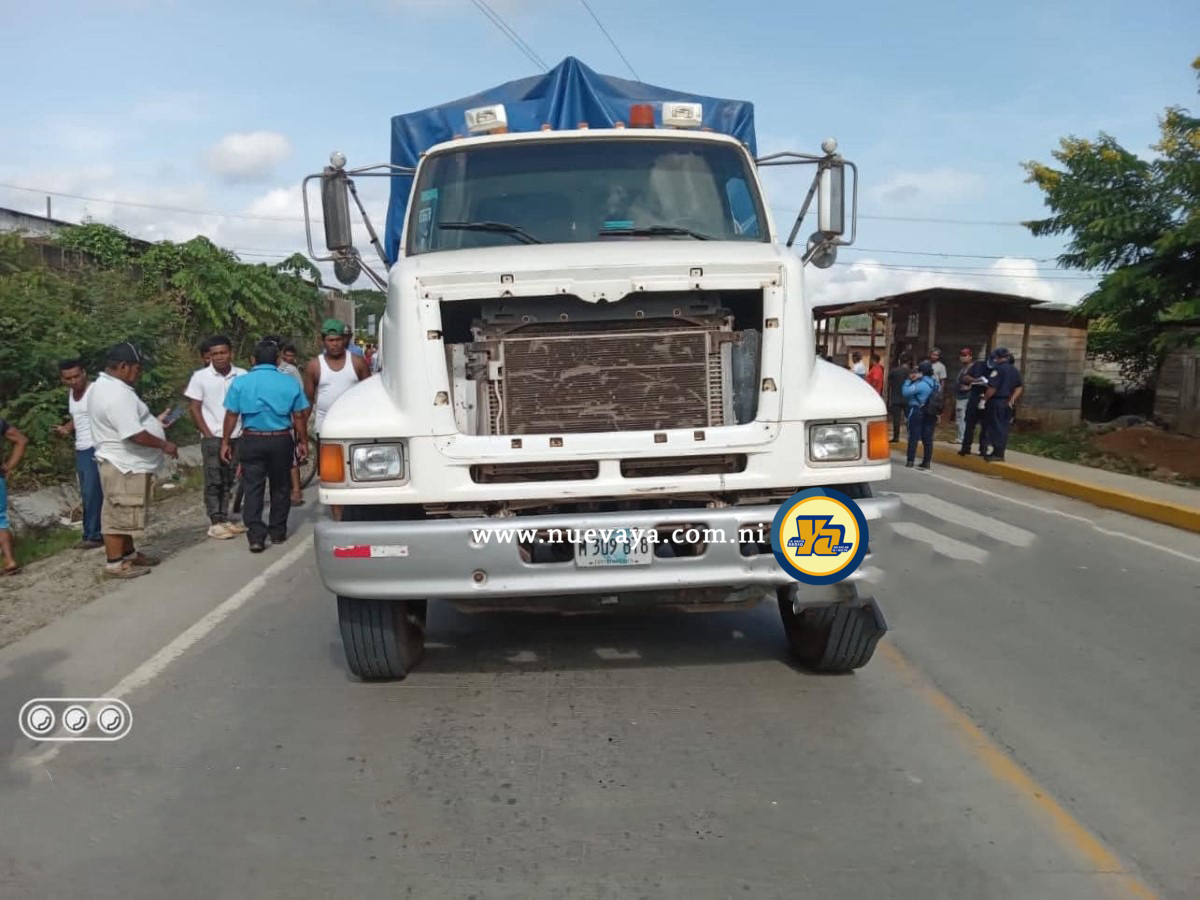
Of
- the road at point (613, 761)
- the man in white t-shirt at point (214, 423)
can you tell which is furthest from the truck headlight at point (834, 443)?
the man in white t-shirt at point (214, 423)

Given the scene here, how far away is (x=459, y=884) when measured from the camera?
10.3 ft

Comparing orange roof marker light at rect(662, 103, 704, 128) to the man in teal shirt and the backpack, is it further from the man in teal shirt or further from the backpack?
the backpack

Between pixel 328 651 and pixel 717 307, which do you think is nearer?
pixel 717 307

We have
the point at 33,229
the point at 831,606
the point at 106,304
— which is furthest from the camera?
the point at 33,229

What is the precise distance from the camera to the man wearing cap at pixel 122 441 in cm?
702

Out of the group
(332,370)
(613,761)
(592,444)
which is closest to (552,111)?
(332,370)

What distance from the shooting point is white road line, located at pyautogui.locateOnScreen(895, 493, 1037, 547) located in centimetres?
927

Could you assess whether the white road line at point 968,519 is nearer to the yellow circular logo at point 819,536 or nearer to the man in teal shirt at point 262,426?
the yellow circular logo at point 819,536

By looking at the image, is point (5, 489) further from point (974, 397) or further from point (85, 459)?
point (974, 397)

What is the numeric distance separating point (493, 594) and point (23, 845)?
184cm

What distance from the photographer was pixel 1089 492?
12.5 m

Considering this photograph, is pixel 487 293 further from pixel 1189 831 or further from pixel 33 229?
pixel 33 229

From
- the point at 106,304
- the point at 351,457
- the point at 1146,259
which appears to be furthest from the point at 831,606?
the point at 1146,259

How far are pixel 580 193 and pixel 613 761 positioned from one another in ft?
9.92
